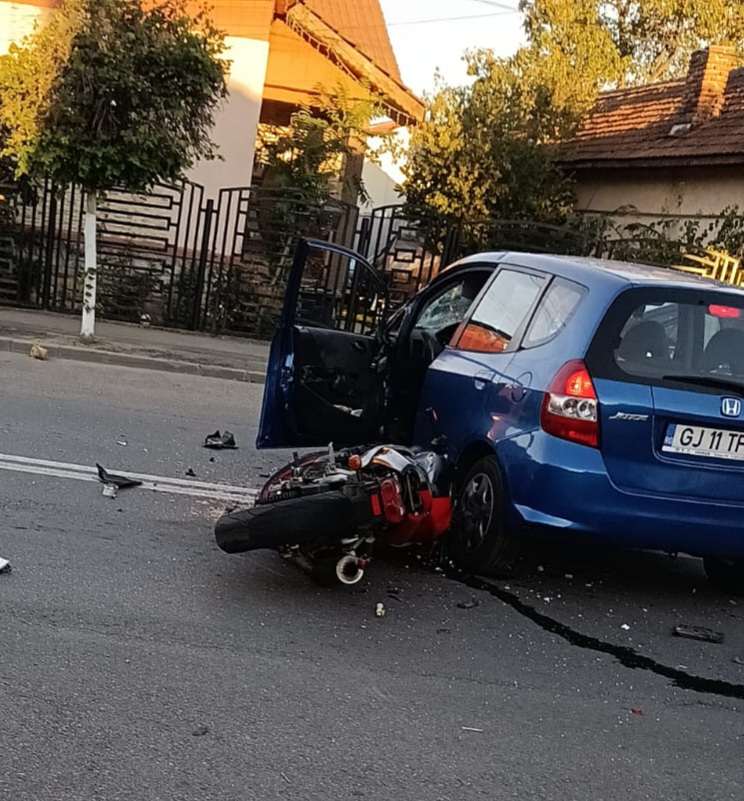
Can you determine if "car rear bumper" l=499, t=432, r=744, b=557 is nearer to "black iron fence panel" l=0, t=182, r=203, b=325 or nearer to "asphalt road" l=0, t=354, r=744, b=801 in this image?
"asphalt road" l=0, t=354, r=744, b=801

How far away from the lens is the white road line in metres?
5.82

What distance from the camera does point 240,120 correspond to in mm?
16672

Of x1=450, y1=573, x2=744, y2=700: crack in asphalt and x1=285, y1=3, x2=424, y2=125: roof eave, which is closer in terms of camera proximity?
x1=450, y1=573, x2=744, y2=700: crack in asphalt

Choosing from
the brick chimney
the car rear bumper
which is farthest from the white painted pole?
the brick chimney

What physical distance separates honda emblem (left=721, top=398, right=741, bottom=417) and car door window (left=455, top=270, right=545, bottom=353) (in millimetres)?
1104

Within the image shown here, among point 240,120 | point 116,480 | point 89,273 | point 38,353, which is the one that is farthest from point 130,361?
point 240,120

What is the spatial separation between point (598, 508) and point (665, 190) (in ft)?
44.5

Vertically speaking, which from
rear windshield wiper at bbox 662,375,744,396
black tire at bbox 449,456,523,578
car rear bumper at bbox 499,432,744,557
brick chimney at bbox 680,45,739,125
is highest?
brick chimney at bbox 680,45,739,125

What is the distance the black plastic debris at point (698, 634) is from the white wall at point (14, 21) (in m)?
15.2

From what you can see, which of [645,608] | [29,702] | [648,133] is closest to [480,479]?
[645,608]

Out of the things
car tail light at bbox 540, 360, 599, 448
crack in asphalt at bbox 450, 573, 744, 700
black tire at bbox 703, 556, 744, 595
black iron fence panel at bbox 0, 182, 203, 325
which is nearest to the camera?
crack in asphalt at bbox 450, 573, 744, 700

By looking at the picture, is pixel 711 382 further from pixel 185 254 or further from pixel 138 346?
pixel 185 254

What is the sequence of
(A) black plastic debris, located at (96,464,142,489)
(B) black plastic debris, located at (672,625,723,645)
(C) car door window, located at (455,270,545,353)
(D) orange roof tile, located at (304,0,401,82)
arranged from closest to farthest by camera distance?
(B) black plastic debris, located at (672,625,723,645) → (C) car door window, located at (455,270,545,353) → (A) black plastic debris, located at (96,464,142,489) → (D) orange roof tile, located at (304,0,401,82)

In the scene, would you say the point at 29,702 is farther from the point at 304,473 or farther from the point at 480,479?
the point at 480,479
